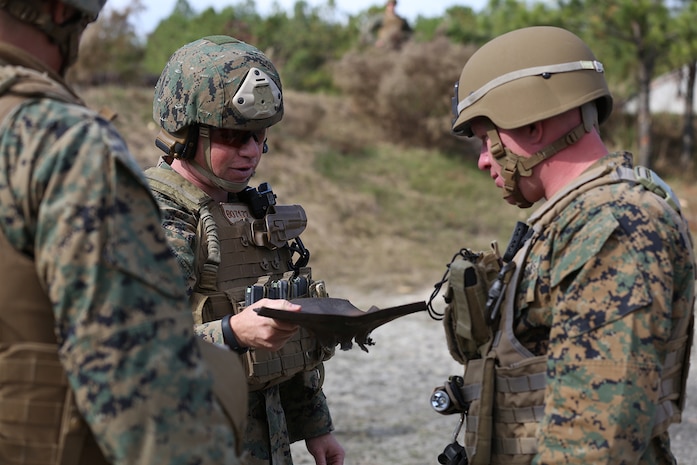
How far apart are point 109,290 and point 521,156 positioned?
1.34 m

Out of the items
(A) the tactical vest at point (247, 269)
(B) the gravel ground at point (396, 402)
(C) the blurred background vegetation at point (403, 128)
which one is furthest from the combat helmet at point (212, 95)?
(C) the blurred background vegetation at point (403, 128)

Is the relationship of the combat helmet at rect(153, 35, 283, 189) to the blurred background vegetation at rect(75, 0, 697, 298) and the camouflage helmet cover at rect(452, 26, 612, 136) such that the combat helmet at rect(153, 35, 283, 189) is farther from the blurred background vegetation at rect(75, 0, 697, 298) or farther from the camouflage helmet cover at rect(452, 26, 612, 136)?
the blurred background vegetation at rect(75, 0, 697, 298)

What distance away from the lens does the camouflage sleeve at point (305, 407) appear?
10.5 ft

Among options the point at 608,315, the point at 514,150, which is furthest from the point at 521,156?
the point at 608,315

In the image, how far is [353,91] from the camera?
18562 mm

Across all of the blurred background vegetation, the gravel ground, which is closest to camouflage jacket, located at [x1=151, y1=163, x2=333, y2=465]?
the gravel ground

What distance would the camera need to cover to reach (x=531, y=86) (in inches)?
94.5

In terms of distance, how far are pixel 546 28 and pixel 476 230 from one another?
11.2 metres

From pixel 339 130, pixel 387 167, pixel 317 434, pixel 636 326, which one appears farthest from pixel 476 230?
pixel 636 326

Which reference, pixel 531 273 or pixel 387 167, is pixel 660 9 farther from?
pixel 531 273

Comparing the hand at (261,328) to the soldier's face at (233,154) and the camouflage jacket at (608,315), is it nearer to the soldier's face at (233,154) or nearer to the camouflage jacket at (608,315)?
the soldier's face at (233,154)

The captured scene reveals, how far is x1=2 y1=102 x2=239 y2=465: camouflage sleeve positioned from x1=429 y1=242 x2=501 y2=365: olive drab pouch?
0.97 metres

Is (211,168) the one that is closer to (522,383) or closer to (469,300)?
(469,300)

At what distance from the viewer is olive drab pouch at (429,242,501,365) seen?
94.3 inches
